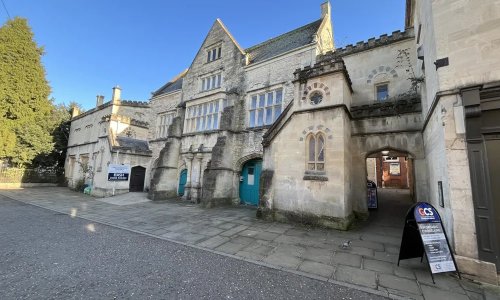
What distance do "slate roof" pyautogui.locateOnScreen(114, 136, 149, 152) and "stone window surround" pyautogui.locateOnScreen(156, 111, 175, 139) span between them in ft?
5.29

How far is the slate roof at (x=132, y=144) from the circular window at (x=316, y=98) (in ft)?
51.9

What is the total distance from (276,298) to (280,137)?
679 centimetres

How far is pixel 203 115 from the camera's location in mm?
16047

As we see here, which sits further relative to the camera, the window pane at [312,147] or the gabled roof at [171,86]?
the gabled roof at [171,86]

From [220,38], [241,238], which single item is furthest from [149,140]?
[241,238]

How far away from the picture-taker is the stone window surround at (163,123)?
2009 cm

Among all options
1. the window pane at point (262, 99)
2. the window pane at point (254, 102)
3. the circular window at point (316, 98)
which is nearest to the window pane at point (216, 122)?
the window pane at point (254, 102)

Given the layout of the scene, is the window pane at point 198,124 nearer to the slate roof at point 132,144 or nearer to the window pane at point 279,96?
the window pane at point 279,96

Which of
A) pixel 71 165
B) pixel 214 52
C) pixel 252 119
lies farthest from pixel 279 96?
pixel 71 165

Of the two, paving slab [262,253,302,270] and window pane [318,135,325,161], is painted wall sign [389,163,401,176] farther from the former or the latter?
paving slab [262,253,302,270]

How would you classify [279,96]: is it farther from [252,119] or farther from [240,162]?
[240,162]

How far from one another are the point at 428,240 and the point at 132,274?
611cm

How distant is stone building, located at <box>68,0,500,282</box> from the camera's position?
4.45 metres

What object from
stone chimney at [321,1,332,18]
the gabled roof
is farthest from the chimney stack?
stone chimney at [321,1,332,18]
